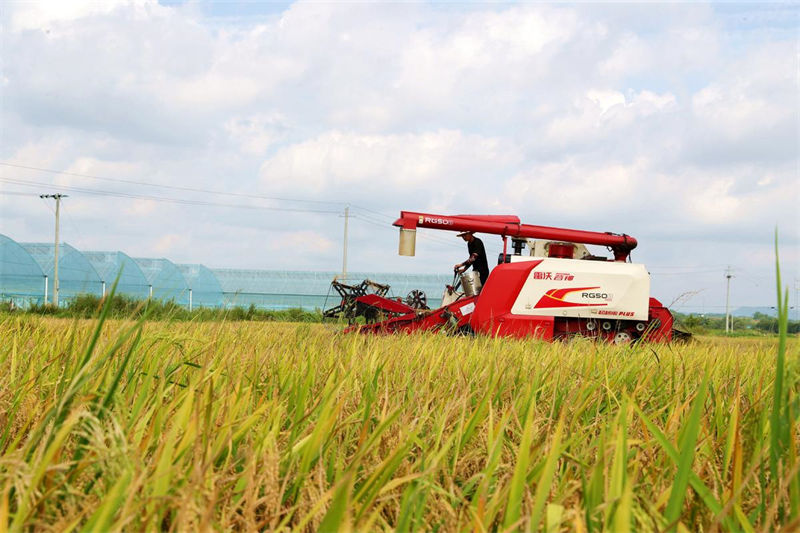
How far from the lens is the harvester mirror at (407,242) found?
8227 mm

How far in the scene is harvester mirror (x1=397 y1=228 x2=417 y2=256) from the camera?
27.0 feet

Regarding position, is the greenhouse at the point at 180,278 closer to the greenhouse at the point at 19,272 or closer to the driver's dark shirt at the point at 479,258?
the greenhouse at the point at 19,272

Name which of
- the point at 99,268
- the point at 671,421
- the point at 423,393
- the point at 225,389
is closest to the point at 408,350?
the point at 423,393

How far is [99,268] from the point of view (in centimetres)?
3216

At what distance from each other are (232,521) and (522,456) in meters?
0.59

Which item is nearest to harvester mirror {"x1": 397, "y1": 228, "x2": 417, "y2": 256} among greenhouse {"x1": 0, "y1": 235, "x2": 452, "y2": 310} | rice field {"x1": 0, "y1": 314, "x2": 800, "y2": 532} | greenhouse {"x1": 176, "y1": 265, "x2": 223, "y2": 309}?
rice field {"x1": 0, "y1": 314, "x2": 800, "y2": 532}

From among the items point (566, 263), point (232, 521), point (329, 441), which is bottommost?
point (232, 521)

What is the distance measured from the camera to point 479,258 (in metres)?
8.37

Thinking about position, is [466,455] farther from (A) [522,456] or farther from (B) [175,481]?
(B) [175,481]

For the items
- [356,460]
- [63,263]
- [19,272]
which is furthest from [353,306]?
[63,263]

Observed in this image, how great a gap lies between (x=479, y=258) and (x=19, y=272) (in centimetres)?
2671

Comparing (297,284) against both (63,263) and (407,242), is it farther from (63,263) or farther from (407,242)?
(407,242)

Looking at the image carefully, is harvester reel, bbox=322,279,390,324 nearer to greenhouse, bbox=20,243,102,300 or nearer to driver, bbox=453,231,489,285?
driver, bbox=453,231,489,285

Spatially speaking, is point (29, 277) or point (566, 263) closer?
point (566, 263)
